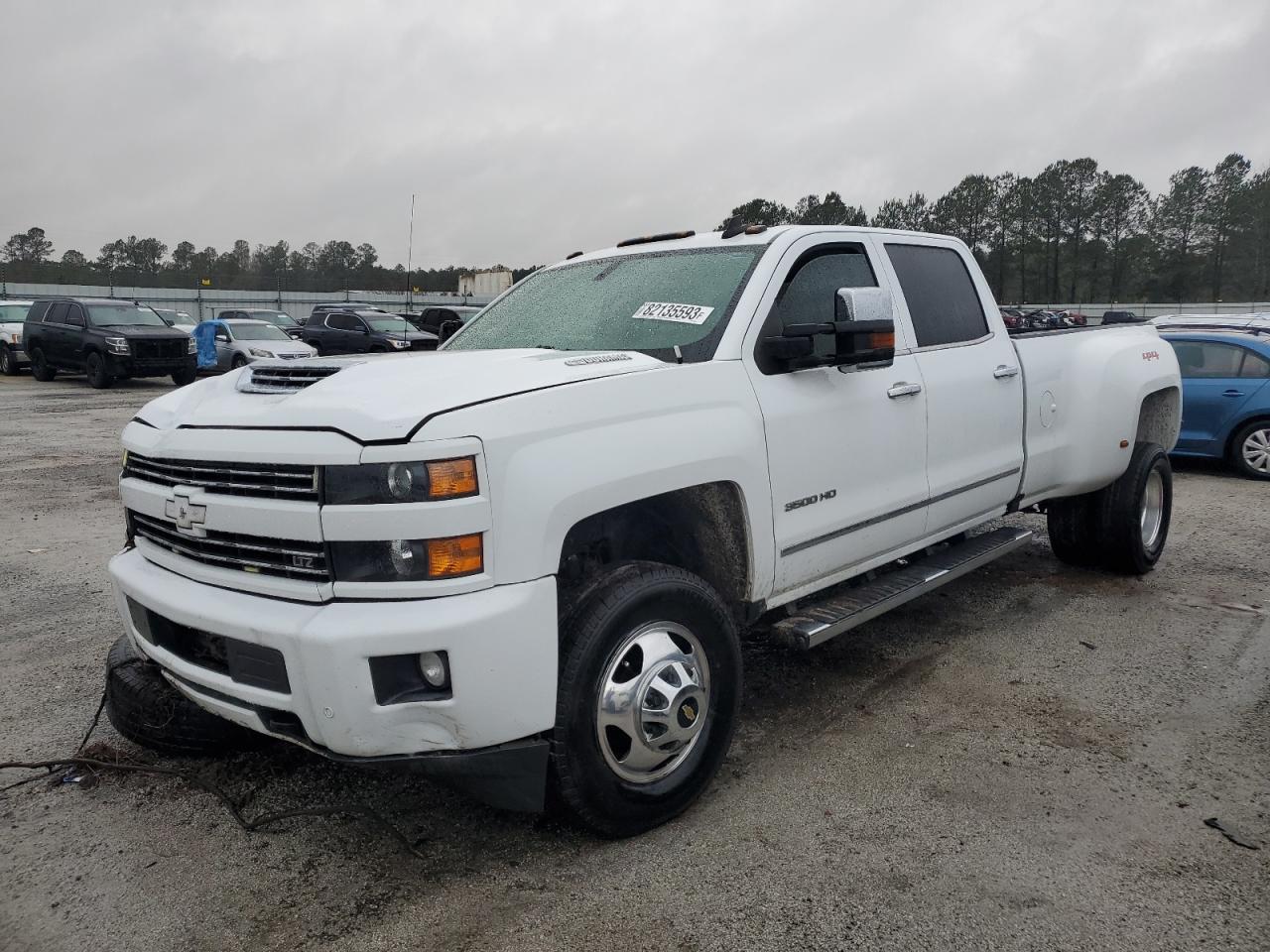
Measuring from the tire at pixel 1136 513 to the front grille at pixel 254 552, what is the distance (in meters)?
4.78

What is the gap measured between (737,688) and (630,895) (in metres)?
0.76

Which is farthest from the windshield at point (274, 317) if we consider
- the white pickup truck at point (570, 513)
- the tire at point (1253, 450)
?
the white pickup truck at point (570, 513)

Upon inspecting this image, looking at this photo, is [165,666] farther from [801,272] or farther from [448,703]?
[801,272]

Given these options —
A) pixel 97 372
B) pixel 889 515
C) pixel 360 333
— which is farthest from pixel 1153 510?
pixel 360 333

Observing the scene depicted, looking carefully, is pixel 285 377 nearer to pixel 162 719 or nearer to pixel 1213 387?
pixel 162 719

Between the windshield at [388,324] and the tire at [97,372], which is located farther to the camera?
the windshield at [388,324]

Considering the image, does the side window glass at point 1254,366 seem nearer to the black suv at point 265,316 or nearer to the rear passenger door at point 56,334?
the rear passenger door at point 56,334

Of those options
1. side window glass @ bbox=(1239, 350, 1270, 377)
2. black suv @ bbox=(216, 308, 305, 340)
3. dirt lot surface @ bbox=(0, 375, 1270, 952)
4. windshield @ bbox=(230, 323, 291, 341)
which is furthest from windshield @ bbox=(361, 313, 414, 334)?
dirt lot surface @ bbox=(0, 375, 1270, 952)

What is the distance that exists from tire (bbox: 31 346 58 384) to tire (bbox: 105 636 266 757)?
21.5 meters

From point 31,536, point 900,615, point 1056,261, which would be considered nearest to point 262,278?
point 31,536

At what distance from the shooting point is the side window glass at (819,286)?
366 centimetres

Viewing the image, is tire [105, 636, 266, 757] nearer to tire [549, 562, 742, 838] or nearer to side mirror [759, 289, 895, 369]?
tire [549, 562, 742, 838]

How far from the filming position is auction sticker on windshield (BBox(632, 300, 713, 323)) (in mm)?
3490

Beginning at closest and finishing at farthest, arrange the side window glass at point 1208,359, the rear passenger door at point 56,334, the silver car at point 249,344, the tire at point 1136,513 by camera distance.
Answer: the tire at point 1136,513, the side window glass at point 1208,359, the rear passenger door at point 56,334, the silver car at point 249,344
